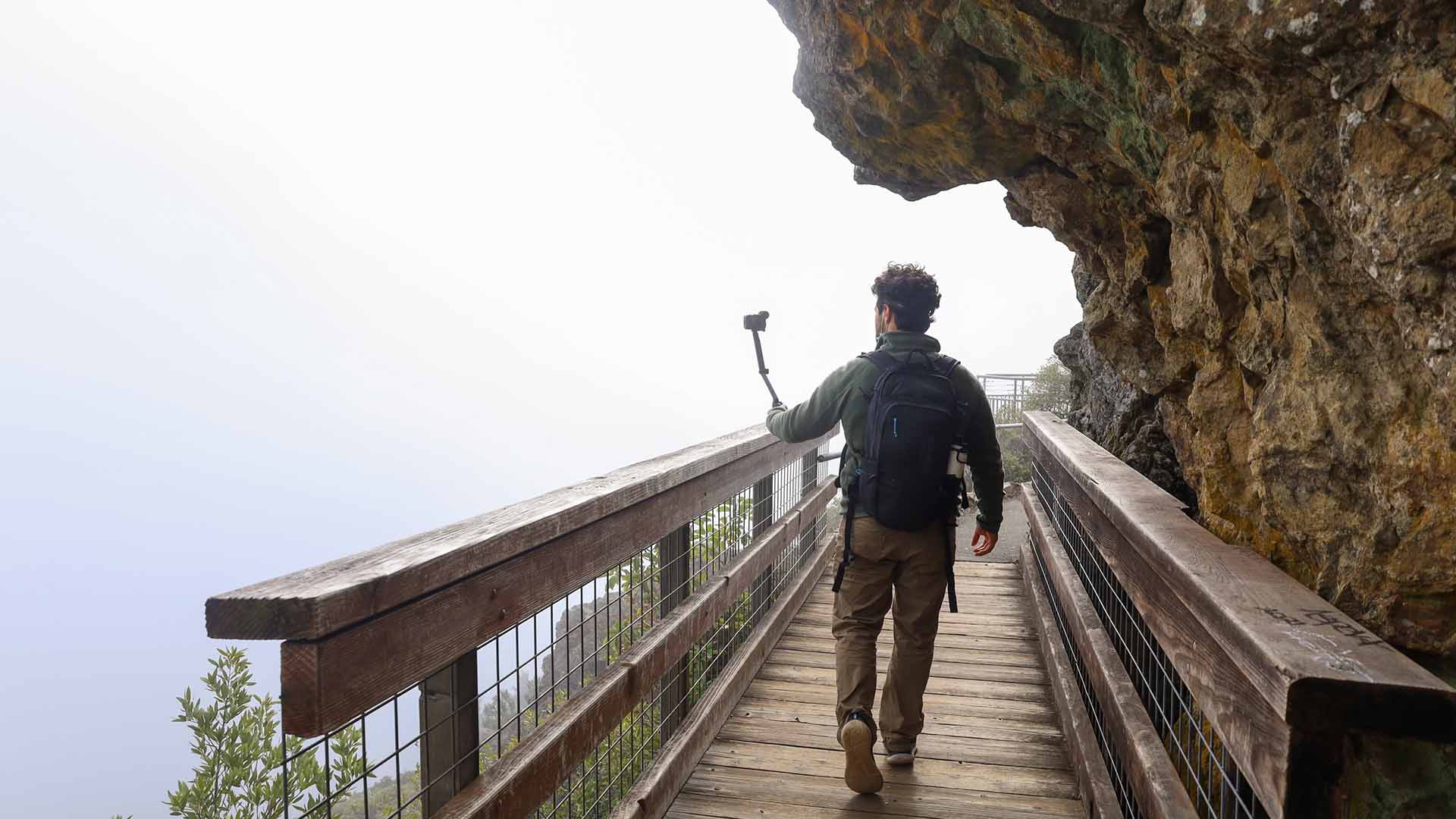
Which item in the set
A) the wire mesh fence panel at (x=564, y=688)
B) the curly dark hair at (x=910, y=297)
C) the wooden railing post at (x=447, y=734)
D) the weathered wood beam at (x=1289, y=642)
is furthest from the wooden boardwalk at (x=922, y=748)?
the curly dark hair at (x=910, y=297)

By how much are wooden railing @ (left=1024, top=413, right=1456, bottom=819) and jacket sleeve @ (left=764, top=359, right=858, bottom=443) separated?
3.11 feet

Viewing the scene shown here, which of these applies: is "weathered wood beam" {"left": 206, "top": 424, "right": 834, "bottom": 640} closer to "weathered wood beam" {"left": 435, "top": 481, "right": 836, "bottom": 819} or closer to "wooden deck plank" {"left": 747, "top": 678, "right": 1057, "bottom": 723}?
"weathered wood beam" {"left": 435, "top": 481, "right": 836, "bottom": 819}

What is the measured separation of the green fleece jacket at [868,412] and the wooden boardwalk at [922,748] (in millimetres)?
949

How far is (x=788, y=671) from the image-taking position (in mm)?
4578

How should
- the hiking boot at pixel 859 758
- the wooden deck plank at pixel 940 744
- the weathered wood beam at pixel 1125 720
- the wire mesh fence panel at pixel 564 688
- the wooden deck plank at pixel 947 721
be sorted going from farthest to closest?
the wooden deck plank at pixel 947 721
the wooden deck plank at pixel 940 744
the hiking boot at pixel 859 758
the weathered wood beam at pixel 1125 720
the wire mesh fence panel at pixel 564 688

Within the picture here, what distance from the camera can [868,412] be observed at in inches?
128

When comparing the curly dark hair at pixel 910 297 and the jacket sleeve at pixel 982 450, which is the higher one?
the curly dark hair at pixel 910 297

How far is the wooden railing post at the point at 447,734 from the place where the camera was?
192 centimetres

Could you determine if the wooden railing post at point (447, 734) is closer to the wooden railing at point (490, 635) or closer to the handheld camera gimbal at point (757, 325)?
the wooden railing at point (490, 635)

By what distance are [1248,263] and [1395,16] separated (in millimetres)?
939

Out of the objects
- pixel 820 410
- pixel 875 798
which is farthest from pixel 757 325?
pixel 875 798

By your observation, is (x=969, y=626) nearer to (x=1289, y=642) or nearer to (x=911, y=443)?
(x=911, y=443)

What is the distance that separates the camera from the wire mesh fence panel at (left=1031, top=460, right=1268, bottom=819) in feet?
7.45

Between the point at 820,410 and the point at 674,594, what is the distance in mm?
954
